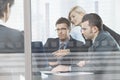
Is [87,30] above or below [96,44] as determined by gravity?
above

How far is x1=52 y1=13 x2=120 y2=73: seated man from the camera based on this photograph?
3.48 metres

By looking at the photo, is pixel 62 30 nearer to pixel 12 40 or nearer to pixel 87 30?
pixel 87 30

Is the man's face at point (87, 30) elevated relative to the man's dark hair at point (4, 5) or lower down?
lower down

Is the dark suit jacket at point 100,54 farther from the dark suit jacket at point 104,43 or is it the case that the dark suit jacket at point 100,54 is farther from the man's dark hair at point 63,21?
the man's dark hair at point 63,21

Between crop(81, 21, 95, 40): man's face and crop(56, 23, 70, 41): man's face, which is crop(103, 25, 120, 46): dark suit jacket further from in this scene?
crop(56, 23, 70, 41): man's face

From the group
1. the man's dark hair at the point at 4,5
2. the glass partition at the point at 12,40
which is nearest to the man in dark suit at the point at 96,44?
the glass partition at the point at 12,40

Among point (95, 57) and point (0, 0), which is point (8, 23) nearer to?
point (0, 0)

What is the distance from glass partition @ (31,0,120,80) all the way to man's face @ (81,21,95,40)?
58 millimetres

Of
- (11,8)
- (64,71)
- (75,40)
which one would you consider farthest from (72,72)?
(11,8)

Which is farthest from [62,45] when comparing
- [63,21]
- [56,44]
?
[63,21]

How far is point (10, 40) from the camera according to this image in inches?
140

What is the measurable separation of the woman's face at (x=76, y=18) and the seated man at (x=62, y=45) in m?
0.07

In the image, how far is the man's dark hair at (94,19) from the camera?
136 inches

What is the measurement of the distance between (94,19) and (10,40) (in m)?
0.85
